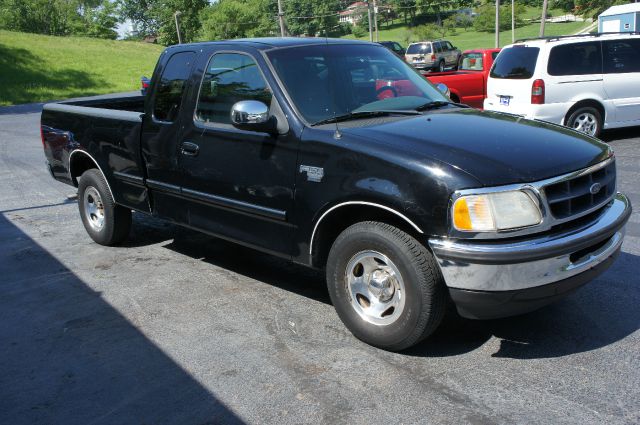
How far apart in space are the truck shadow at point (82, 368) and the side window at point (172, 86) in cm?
161

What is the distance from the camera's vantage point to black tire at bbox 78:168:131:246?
20.6 feet

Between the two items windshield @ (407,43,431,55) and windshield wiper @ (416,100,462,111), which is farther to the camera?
windshield @ (407,43,431,55)

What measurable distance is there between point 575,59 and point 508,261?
9.08 meters

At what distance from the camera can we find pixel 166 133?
208 inches

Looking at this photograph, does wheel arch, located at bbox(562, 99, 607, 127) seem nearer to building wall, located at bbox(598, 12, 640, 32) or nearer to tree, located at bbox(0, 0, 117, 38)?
building wall, located at bbox(598, 12, 640, 32)

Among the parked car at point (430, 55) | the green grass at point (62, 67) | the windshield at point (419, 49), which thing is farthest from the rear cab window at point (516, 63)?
the green grass at point (62, 67)

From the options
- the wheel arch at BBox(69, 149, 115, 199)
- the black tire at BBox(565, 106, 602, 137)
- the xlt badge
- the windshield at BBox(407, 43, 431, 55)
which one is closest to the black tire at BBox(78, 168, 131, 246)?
the wheel arch at BBox(69, 149, 115, 199)

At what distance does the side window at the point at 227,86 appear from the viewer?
460 cm

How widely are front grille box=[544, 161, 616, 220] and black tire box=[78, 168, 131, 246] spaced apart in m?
4.28

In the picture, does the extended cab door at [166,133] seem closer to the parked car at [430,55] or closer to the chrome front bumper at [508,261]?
the chrome front bumper at [508,261]

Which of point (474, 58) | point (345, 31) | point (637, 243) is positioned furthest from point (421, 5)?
point (637, 243)

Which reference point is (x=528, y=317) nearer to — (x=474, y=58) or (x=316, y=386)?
(x=316, y=386)

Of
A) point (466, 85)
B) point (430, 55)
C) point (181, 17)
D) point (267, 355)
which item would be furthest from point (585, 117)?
point (181, 17)

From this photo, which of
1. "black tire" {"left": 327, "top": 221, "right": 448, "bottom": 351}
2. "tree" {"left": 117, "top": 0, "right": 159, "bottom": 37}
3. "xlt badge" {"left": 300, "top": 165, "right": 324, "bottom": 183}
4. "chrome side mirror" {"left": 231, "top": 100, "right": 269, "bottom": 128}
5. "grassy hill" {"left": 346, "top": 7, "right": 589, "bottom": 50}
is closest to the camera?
"black tire" {"left": 327, "top": 221, "right": 448, "bottom": 351}
